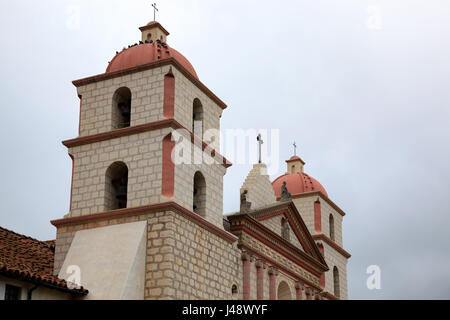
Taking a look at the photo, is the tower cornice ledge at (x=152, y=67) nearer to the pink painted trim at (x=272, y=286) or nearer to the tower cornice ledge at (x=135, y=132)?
the tower cornice ledge at (x=135, y=132)

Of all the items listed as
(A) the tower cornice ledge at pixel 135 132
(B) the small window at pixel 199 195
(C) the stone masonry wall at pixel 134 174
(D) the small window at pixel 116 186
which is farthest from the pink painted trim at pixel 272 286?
(D) the small window at pixel 116 186

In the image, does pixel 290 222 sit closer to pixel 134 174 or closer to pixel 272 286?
pixel 272 286

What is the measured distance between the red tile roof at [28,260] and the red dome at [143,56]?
228 inches

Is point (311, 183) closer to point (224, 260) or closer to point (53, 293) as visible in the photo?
point (224, 260)

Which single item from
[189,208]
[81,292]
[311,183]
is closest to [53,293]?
[81,292]

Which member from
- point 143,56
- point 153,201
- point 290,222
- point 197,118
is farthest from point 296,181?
point 153,201

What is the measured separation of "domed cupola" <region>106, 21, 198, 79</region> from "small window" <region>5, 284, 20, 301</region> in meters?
7.52

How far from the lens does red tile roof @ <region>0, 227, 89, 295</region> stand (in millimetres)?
18266

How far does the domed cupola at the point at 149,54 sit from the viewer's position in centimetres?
2278

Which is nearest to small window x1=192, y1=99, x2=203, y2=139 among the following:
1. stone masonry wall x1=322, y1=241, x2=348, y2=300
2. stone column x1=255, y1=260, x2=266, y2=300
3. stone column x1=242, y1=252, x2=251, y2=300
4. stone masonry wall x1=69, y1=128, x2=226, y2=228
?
stone masonry wall x1=69, y1=128, x2=226, y2=228

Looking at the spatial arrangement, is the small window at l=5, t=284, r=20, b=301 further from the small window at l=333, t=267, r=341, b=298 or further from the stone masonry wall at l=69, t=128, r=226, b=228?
the small window at l=333, t=267, r=341, b=298

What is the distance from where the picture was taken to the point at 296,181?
113 feet

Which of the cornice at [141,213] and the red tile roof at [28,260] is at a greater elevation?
the cornice at [141,213]
